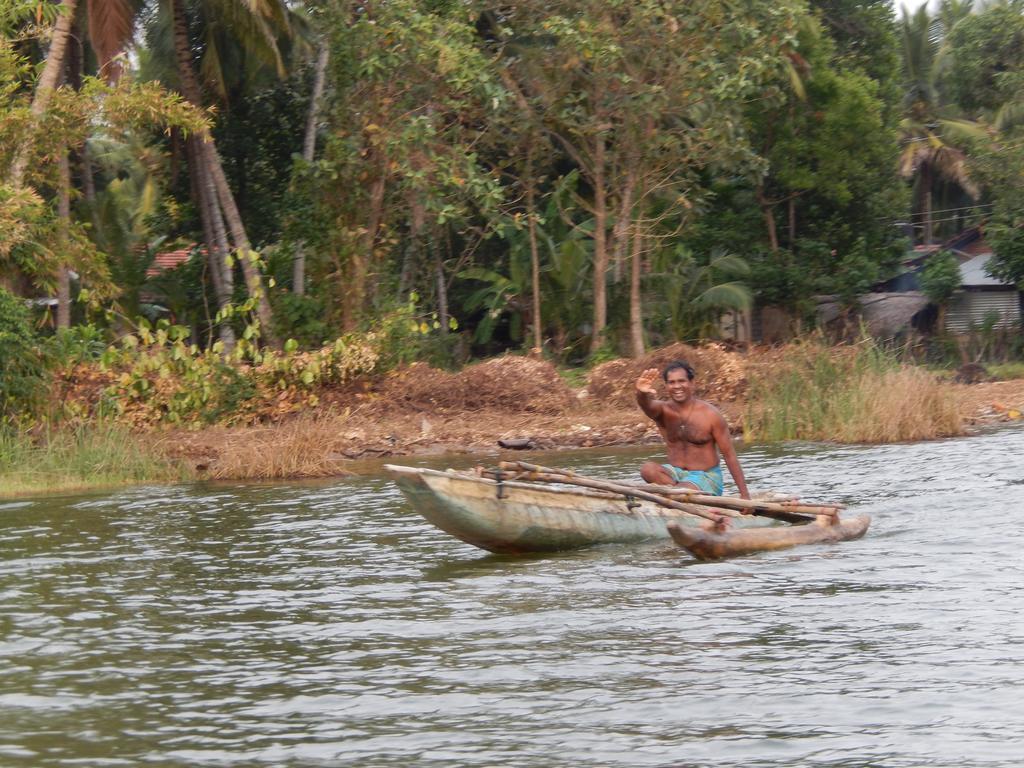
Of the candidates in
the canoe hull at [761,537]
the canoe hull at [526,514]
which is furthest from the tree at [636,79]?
the canoe hull at [526,514]

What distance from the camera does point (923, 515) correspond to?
39.7ft

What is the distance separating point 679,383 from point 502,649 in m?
3.75

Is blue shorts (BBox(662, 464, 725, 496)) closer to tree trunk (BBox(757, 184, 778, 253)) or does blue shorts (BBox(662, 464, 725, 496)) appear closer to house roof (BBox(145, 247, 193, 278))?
house roof (BBox(145, 247, 193, 278))

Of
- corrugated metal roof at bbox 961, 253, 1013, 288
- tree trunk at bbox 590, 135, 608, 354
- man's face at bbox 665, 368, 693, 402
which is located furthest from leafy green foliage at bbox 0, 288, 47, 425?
corrugated metal roof at bbox 961, 253, 1013, 288

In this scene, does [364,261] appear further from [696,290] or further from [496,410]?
[696,290]

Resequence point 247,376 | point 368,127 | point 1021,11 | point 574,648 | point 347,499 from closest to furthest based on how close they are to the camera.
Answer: point 574,648 < point 347,499 < point 247,376 < point 368,127 < point 1021,11

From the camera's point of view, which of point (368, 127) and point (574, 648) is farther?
point (368, 127)

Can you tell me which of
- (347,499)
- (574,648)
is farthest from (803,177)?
(574,648)

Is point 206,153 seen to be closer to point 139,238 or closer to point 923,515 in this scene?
point 139,238

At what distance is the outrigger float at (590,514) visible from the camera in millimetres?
9531

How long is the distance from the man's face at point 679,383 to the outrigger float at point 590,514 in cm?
95

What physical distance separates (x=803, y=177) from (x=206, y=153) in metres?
12.5

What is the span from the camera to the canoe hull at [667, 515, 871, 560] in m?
9.42

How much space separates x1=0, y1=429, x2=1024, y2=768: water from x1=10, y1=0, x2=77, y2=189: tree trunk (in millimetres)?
8152
